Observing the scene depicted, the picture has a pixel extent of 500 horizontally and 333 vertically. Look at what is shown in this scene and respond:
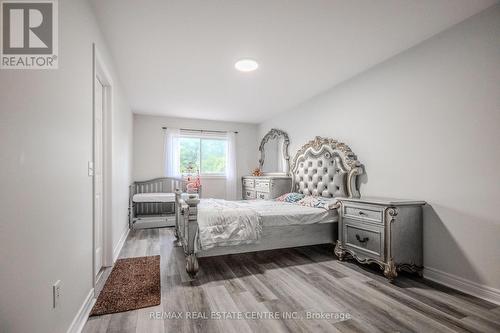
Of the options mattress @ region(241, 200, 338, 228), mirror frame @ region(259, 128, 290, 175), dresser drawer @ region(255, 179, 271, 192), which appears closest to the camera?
mattress @ region(241, 200, 338, 228)

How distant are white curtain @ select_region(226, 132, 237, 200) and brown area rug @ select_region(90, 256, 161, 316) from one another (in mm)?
3443

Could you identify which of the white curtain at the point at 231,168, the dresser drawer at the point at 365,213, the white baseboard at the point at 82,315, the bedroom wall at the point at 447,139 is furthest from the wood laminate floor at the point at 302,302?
the white curtain at the point at 231,168

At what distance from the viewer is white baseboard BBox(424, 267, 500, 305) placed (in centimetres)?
203

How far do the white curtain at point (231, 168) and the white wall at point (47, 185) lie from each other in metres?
4.41

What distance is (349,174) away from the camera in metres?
3.35

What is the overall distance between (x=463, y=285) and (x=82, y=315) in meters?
3.21

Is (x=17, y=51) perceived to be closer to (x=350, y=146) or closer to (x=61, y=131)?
(x=61, y=131)

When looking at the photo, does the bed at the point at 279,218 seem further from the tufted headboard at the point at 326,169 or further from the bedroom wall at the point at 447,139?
the bedroom wall at the point at 447,139

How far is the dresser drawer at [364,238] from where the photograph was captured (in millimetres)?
2518

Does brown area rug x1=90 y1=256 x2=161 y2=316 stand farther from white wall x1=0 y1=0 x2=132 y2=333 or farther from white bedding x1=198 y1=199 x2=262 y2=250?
white bedding x1=198 y1=199 x2=262 y2=250

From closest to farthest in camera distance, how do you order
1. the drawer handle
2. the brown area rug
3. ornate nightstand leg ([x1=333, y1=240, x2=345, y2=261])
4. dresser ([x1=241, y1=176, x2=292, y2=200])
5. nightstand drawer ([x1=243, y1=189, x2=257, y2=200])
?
the brown area rug
the drawer handle
ornate nightstand leg ([x1=333, y1=240, x2=345, y2=261])
dresser ([x1=241, y1=176, x2=292, y2=200])
nightstand drawer ([x1=243, y1=189, x2=257, y2=200])

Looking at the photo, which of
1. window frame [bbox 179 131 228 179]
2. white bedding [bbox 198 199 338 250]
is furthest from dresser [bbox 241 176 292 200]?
white bedding [bbox 198 199 338 250]

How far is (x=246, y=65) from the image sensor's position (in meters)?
3.04

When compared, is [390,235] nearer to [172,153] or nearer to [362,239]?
[362,239]
